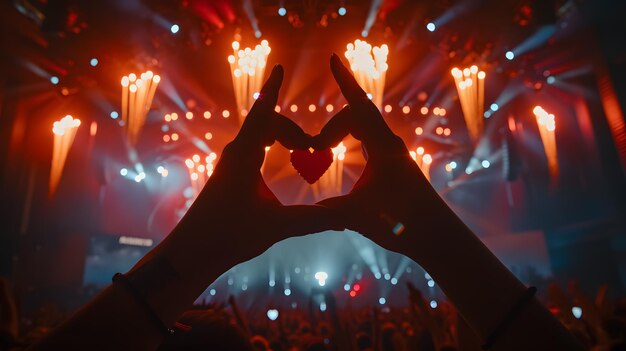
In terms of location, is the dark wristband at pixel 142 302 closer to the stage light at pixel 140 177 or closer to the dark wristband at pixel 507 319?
the dark wristband at pixel 507 319

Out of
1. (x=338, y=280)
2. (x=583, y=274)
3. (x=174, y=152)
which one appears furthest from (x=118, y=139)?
(x=583, y=274)

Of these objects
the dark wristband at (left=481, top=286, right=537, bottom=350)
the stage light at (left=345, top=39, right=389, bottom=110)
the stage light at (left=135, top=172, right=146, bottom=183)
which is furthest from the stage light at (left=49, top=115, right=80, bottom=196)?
the dark wristband at (left=481, top=286, right=537, bottom=350)

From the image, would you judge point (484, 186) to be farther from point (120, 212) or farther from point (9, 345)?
point (9, 345)

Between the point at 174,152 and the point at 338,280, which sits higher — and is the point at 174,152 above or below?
above

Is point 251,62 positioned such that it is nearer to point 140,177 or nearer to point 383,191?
point 140,177

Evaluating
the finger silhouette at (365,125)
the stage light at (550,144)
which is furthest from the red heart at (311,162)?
the stage light at (550,144)

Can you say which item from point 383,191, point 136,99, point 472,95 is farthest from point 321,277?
point 383,191

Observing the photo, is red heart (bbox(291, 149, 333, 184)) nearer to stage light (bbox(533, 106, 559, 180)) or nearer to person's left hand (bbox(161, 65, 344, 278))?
person's left hand (bbox(161, 65, 344, 278))
